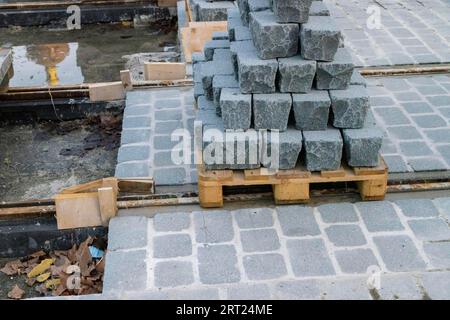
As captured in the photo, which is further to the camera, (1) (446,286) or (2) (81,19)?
(2) (81,19)

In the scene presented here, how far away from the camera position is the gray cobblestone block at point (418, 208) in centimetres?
535

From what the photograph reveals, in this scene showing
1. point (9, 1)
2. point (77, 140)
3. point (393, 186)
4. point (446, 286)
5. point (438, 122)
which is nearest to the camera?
point (446, 286)

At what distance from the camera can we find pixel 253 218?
5.35 meters

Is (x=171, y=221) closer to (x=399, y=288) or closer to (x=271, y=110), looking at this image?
(x=271, y=110)

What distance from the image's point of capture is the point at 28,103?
7.93 m

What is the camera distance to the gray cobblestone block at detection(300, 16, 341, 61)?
5.11 m

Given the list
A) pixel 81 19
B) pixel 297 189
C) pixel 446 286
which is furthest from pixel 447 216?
pixel 81 19

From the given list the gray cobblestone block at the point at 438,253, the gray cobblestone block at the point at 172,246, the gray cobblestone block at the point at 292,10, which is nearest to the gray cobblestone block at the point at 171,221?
the gray cobblestone block at the point at 172,246

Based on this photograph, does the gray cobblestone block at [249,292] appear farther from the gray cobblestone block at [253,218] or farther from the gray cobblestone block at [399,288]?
the gray cobblestone block at [399,288]

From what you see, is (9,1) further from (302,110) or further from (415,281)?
(415,281)

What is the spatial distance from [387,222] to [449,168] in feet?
3.93

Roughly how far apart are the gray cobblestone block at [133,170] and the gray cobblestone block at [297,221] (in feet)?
4.98

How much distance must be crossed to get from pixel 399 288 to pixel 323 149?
1.38 m

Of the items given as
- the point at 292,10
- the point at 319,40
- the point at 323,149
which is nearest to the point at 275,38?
the point at 292,10
